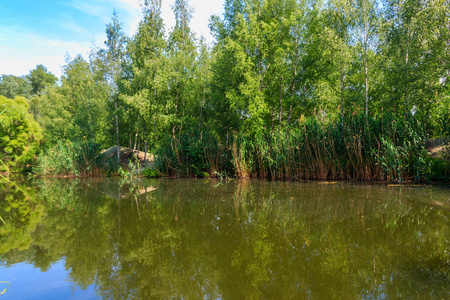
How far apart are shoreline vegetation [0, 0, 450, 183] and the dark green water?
349 cm

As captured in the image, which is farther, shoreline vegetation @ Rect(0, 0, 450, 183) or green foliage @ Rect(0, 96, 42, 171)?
green foliage @ Rect(0, 96, 42, 171)

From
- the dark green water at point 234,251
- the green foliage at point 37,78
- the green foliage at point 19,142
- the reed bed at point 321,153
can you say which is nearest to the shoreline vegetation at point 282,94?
the reed bed at point 321,153

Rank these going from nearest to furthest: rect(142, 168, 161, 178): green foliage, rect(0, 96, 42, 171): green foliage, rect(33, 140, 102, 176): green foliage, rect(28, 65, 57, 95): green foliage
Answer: rect(142, 168, 161, 178): green foliage < rect(33, 140, 102, 176): green foliage < rect(0, 96, 42, 171): green foliage < rect(28, 65, 57, 95): green foliage

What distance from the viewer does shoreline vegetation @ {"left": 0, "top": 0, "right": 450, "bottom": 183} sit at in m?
Result: 8.37

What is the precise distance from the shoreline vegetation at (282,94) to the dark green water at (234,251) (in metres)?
3.49

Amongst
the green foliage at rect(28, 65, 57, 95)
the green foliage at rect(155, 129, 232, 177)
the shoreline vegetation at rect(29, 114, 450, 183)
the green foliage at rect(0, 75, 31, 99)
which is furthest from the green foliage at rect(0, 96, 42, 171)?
the green foliage at rect(28, 65, 57, 95)

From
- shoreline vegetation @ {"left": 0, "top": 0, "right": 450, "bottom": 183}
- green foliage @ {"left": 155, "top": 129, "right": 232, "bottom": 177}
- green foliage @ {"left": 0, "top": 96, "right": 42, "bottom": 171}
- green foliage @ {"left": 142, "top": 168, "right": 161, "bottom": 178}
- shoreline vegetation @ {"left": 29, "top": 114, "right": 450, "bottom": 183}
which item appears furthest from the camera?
green foliage @ {"left": 0, "top": 96, "right": 42, "bottom": 171}

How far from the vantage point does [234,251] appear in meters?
2.89

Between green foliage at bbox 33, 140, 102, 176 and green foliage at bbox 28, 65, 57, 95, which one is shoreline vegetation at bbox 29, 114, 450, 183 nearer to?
green foliage at bbox 33, 140, 102, 176

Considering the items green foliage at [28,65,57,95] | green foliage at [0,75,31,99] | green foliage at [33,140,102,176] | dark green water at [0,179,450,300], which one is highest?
green foliage at [28,65,57,95]

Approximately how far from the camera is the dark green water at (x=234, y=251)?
212 cm

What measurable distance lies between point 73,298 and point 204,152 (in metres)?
9.42

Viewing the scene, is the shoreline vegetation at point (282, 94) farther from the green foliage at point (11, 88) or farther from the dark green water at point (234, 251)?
the green foliage at point (11, 88)

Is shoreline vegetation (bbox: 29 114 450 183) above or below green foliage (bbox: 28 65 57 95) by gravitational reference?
below
